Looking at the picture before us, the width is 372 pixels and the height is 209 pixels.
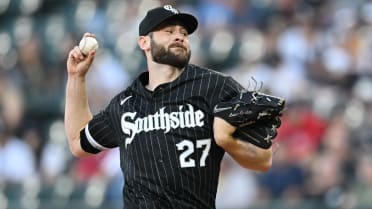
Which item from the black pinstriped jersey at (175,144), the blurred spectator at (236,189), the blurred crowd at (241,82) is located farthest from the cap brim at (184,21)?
the blurred spectator at (236,189)

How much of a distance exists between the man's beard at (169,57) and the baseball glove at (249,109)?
0.38m

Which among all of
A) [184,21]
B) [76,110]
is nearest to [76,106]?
[76,110]

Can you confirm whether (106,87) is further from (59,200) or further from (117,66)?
(59,200)

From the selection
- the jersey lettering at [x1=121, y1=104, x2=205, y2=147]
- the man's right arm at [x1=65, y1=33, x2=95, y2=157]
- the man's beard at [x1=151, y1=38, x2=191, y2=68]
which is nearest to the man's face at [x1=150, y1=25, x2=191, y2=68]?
the man's beard at [x1=151, y1=38, x2=191, y2=68]

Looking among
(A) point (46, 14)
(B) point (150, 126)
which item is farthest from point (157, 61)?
(A) point (46, 14)

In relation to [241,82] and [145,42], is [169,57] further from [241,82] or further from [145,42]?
[241,82]

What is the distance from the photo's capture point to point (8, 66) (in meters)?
12.5

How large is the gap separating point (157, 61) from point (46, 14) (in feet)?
28.6

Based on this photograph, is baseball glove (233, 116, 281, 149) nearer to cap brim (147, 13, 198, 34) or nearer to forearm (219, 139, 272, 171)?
forearm (219, 139, 272, 171)

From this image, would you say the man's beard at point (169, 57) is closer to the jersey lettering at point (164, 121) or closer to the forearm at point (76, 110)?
the jersey lettering at point (164, 121)

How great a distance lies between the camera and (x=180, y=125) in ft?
16.9

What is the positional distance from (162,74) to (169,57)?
0.39 ft

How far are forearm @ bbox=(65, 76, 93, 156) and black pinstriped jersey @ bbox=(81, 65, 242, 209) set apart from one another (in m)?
0.43

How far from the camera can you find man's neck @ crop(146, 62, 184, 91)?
17.5 feet
